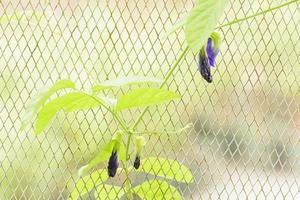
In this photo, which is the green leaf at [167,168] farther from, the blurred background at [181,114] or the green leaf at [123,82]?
the green leaf at [123,82]

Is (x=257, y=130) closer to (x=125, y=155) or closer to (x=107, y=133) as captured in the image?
(x=107, y=133)

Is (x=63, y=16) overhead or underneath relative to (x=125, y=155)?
overhead

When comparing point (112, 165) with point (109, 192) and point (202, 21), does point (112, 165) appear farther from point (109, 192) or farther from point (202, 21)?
point (109, 192)

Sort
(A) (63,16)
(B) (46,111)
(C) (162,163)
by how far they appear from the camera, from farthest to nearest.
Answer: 1. (A) (63,16)
2. (C) (162,163)
3. (B) (46,111)

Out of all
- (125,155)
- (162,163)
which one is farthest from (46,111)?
(162,163)

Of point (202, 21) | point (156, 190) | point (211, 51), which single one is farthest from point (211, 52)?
point (156, 190)

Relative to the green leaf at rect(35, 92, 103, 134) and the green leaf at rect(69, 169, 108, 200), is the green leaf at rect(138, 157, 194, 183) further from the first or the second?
the green leaf at rect(35, 92, 103, 134)
